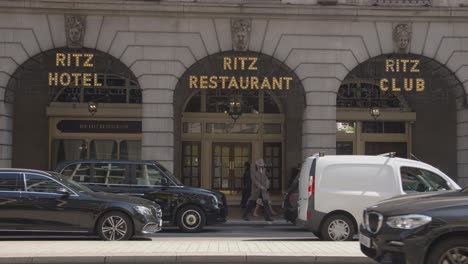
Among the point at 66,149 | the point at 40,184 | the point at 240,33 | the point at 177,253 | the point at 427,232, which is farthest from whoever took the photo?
the point at 66,149

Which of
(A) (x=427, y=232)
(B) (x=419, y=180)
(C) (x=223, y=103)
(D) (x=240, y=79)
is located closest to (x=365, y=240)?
(A) (x=427, y=232)

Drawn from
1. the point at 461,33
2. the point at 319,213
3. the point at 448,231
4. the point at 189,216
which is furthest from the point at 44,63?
the point at 448,231

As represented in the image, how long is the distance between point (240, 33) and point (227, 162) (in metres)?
6.58

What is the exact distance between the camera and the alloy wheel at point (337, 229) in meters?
13.5

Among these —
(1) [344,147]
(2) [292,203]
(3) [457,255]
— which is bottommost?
(2) [292,203]

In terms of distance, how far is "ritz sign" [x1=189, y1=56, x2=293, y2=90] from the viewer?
69.5ft

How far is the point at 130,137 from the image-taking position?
83.4 feet

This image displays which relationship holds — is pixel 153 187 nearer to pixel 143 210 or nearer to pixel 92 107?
pixel 143 210

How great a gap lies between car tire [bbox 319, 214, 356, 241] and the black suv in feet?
11.4

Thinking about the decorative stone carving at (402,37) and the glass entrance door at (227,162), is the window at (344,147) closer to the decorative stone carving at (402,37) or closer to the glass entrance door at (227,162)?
the glass entrance door at (227,162)

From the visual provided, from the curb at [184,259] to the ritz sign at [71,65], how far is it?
12.1 metres

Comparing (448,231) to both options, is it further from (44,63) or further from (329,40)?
(44,63)

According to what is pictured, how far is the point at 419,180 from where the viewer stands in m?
13.6

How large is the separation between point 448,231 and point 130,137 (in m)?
19.1
